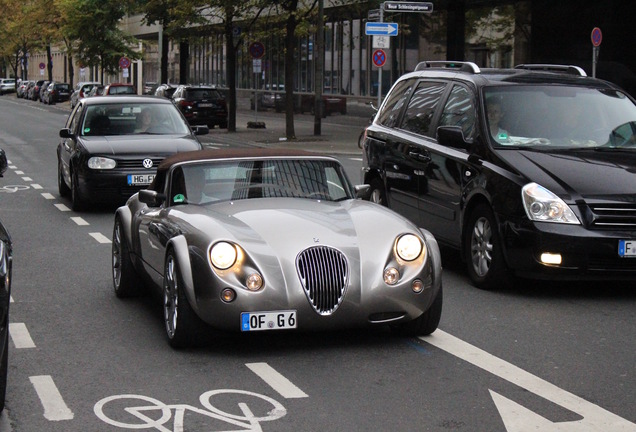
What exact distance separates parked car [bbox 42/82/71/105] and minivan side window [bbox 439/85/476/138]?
70431 mm

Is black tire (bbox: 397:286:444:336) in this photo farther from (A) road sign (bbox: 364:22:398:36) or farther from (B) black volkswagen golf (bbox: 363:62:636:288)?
(A) road sign (bbox: 364:22:398:36)

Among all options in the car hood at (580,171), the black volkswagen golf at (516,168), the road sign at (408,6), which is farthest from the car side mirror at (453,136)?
the road sign at (408,6)

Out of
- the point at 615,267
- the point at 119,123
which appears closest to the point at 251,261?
the point at 615,267

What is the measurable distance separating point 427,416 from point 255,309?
1565 millimetres

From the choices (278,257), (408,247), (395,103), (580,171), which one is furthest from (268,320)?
(395,103)

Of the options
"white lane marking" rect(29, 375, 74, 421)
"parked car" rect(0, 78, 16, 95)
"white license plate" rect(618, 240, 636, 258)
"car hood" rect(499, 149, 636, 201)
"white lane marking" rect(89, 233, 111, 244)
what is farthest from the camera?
"parked car" rect(0, 78, 16, 95)

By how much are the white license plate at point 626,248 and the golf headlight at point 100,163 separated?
26.8 feet

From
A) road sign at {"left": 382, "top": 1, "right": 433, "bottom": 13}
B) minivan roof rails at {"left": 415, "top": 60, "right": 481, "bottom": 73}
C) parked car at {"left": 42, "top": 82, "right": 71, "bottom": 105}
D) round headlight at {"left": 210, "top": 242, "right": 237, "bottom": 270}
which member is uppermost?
road sign at {"left": 382, "top": 1, "right": 433, "bottom": 13}

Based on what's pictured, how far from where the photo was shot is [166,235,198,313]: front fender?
23.8 ft

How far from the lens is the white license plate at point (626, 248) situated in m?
9.14

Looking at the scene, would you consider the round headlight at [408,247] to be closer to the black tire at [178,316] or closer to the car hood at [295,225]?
the car hood at [295,225]

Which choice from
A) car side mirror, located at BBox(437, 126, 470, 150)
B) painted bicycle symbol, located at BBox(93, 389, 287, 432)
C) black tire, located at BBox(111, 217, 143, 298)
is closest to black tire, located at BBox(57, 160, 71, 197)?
black tire, located at BBox(111, 217, 143, 298)

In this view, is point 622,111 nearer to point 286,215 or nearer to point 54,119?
point 286,215

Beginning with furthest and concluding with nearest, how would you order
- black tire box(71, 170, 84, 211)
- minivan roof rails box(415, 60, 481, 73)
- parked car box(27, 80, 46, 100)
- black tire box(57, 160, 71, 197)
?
parked car box(27, 80, 46, 100), black tire box(57, 160, 71, 197), black tire box(71, 170, 84, 211), minivan roof rails box(415, 60, 481, 73)
